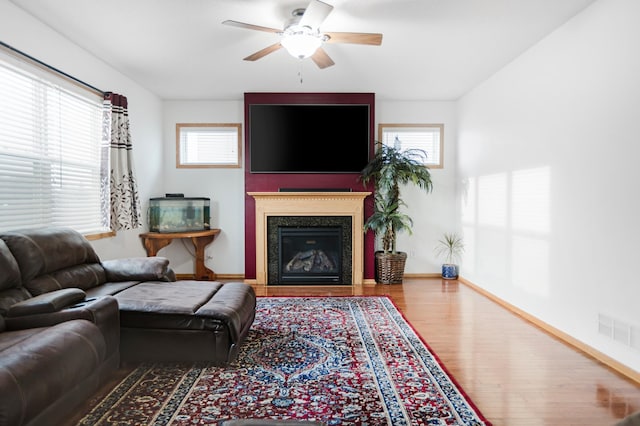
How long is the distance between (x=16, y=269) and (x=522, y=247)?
425 cm

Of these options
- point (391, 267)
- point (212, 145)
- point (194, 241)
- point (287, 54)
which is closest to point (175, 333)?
point (287, 54)

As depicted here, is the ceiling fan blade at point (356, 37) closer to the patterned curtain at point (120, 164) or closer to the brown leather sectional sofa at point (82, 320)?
the brown leather sectional sofa at point (82, 320)

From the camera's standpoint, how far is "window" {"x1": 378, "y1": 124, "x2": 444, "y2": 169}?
615cm

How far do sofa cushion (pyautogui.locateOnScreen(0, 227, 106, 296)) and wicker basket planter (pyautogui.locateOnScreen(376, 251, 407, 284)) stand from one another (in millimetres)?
3494

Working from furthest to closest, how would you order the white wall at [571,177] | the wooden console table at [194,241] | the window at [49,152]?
the wooden console table at [194,241] → the window at [49,152] → the white wall at [571,177]

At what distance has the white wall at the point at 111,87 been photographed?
10.6 ft

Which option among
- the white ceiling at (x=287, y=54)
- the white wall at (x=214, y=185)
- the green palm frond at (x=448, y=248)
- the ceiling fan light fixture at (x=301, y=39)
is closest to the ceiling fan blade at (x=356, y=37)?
the ceiling fan light fixture at (x=301, y=39)

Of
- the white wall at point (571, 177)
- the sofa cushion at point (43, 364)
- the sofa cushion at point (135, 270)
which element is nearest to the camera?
the sofa cushion at point (43, 364)

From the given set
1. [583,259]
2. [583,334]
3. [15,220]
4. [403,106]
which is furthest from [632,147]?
[15,220]

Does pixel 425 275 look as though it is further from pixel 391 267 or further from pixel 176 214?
pixel 176 214

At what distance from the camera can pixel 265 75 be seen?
16.3 ft

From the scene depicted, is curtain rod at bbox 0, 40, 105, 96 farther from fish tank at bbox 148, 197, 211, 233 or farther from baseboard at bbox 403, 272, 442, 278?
baseboard at bbox 403, 272, 442, 278

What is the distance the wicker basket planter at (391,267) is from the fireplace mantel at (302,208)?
302 mm

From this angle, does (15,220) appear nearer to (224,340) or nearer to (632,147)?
(224,340)
